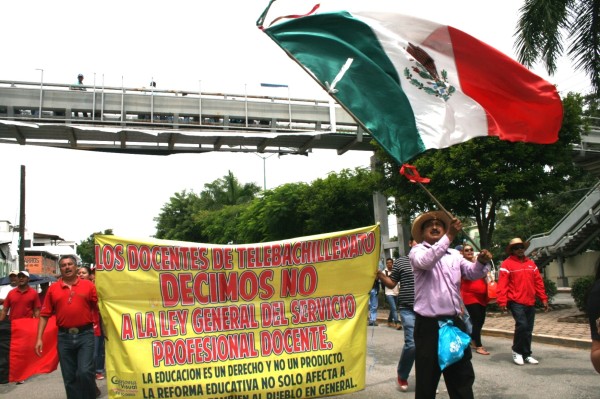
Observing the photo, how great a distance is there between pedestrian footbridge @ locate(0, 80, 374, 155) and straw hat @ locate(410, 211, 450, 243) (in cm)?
1781

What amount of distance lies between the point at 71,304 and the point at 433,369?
12.0 ft

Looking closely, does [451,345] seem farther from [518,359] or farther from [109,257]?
[518,359]

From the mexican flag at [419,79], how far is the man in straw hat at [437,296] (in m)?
1.06

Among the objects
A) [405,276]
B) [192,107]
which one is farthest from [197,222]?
[405,276]

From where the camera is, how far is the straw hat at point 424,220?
5.05 m

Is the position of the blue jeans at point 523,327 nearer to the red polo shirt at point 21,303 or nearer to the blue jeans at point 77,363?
the blue jeans at point 77,363

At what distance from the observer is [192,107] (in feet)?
77.0

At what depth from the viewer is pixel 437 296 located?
4867 mm

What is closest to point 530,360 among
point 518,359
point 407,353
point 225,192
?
point 518,359

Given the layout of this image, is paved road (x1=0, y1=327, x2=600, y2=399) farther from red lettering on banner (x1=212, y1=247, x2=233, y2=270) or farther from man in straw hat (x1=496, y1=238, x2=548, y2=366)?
red lettering on banner (x1=212, y1=247, x2=233, y2=270)

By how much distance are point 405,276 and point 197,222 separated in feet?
175

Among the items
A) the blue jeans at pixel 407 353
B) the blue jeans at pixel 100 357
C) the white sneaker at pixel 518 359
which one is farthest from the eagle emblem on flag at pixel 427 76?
the blue jeans at pixel 100 357

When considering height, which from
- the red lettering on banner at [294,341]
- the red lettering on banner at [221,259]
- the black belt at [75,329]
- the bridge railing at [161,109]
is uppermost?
the bridge railing at [161,109]

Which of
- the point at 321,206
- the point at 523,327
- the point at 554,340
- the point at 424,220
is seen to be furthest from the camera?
the point at 321,206
